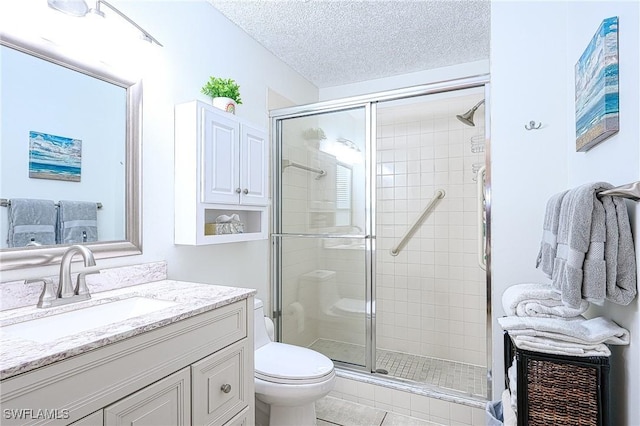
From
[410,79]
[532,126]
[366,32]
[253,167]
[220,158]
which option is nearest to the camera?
[532,126]

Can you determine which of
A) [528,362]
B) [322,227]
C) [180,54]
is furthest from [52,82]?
[528,362]

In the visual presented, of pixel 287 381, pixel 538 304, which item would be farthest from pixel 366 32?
pixel 287 381

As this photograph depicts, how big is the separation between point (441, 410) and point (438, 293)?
3.41 feet

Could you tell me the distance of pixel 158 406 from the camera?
3.28ft

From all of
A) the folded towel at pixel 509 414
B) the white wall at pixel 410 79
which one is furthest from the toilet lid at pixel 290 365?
the white wall at pixel 410 79

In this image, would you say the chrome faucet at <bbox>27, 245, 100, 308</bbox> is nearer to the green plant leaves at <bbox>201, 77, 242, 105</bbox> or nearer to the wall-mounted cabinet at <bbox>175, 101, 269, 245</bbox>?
the wall-mounted cabinet at <bbox>175, 101, 269, 245</bbox>

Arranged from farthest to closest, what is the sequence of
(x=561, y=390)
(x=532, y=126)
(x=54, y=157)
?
(x=532, y=126) → (x=54, y=157) → (x=561, y=390)

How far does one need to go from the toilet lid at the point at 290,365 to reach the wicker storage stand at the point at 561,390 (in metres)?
0.86

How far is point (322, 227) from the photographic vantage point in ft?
8.30

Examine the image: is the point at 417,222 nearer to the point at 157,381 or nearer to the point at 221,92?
the point at 221,92

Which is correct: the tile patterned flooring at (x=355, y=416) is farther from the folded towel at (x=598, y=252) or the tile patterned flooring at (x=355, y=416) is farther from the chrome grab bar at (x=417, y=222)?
the folded towel at (x=598, y=252)

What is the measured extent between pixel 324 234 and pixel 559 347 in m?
1.62

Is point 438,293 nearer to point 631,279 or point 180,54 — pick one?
point 631,279

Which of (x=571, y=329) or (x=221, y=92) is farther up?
(x=221, y=92)
